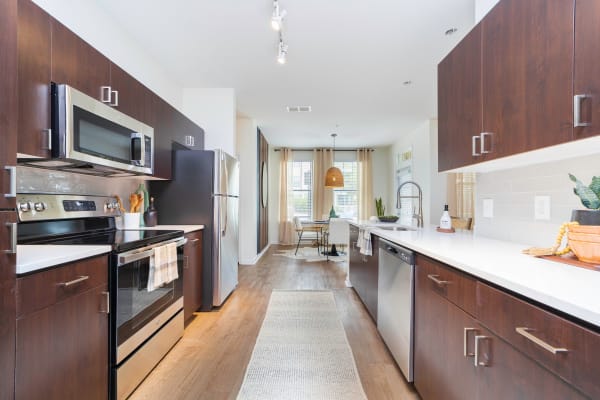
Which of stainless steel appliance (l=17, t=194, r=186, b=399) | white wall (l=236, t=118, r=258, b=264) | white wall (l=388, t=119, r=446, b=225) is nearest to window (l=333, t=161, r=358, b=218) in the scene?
white wall (l=388, t=119, r=446, b=225)

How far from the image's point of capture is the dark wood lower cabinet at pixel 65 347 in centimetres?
105

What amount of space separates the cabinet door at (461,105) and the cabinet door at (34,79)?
2.11 m

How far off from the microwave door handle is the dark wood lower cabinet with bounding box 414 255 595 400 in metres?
1.98

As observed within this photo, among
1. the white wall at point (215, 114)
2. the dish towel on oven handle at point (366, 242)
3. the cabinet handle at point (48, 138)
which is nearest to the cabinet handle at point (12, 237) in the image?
the cabinet handle at point (48, 138)

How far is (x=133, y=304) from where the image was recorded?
5.56 feet

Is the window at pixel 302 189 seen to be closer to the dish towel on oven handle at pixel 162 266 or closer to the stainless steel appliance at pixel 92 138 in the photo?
the stainless steel appliance at pixel 92 138

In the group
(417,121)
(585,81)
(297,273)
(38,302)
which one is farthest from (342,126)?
(38,302)

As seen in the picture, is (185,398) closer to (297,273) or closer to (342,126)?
(297,273)

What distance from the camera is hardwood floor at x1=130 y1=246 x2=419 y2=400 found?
5.77 feet

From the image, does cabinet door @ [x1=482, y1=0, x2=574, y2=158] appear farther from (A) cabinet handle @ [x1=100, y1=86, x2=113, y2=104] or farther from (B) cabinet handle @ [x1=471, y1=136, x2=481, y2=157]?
(A) cabinet handle @ [x1=100, y1=86, x2=113, y2=104]

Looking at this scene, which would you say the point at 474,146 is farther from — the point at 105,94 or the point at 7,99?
the point at 105,94

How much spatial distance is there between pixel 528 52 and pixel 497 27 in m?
0.29

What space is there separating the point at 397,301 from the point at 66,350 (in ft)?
5.70

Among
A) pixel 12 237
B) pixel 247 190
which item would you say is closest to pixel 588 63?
pixel 12 237
